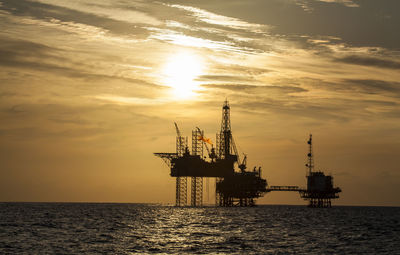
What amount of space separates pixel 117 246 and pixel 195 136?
11589 cm

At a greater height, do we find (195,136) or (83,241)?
(195,136)

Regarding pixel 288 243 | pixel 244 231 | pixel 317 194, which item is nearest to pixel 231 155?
pixel 317 194

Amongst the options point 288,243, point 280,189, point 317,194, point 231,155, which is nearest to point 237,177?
point 231,155

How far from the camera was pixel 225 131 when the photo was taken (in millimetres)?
180625

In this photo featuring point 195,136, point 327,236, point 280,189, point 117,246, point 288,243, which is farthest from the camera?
point 280,189

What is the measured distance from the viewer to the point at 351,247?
60125mm

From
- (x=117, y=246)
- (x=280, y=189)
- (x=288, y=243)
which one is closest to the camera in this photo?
(x=117, y=246)

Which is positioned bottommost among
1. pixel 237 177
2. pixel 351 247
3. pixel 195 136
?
pixel 351 247

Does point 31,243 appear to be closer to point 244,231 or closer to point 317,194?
point 244,231

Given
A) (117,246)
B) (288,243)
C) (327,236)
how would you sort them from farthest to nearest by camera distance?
(327,236), (288,243), (117,246)

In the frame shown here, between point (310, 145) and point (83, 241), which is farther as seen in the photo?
point (310, 145)

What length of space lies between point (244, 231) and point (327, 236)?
442 inches

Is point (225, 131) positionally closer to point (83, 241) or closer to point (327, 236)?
point (327, 236)

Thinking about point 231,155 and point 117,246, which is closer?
point 117,246
